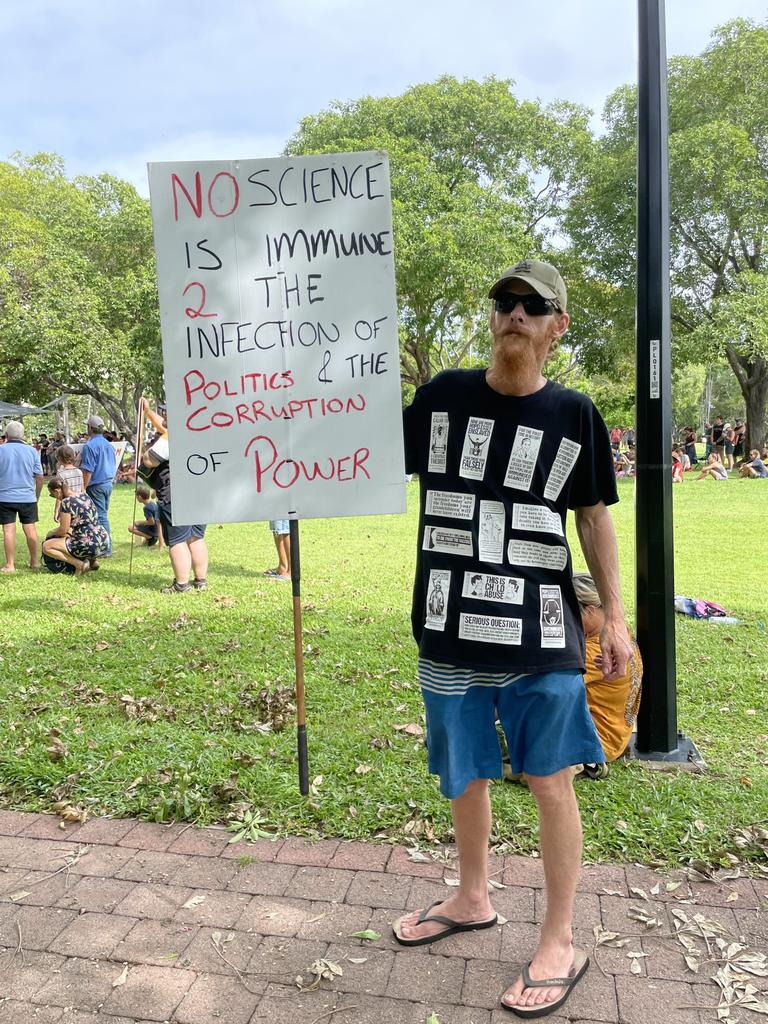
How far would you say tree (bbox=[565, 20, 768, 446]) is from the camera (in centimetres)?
2398

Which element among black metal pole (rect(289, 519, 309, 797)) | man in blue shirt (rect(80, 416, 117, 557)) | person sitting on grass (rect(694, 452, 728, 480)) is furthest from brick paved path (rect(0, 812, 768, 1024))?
person sitting on grass (rect(694, 452, 728, 480))

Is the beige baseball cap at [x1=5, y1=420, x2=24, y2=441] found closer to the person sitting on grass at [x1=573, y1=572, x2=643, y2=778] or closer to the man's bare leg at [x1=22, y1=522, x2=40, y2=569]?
the man's bare leg at [x1=22, y1=522, x2=40, y2=569]

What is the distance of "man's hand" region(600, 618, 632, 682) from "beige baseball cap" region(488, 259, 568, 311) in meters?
0.96

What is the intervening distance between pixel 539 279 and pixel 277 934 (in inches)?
87.7

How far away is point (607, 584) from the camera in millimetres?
2549

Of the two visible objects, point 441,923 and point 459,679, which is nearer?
point 459,679

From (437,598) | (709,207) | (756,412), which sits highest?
(709,207)

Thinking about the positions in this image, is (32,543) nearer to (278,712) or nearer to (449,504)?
(278,712)

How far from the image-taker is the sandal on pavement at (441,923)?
8.87ft

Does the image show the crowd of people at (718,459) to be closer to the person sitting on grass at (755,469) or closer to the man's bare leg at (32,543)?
the person sitting on grass at (755,469)

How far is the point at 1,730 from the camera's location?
4.48 metres

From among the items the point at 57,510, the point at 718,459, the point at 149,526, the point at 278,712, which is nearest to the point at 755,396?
the point at 718,459

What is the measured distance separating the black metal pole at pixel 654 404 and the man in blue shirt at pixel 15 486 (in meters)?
7.73

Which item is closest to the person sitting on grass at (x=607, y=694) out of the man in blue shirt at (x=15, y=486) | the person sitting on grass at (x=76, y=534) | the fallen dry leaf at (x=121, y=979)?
the fallen dry leaf at (x=121, y=979)
